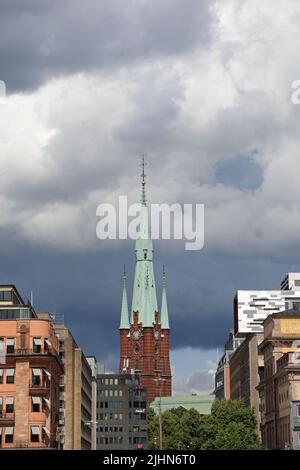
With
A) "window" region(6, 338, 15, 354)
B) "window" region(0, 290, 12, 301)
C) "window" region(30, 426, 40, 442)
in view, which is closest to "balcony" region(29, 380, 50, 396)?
"window" region(30, 426, 40, 442)

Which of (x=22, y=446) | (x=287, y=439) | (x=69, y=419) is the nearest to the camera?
(x=22, y=446)

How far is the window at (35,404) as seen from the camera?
122688mm

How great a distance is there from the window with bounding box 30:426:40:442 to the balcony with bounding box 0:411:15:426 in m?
2.68

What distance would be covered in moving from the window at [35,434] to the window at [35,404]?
205cm

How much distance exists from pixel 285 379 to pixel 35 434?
7158 centimetres

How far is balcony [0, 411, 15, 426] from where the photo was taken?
121250mm

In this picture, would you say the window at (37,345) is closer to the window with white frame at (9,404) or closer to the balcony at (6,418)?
the window with white frame at (9,404)

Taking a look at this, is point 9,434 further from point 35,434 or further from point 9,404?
point 9,404

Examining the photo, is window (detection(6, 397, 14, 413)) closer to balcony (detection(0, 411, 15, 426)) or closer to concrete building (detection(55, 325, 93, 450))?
balcony (detection(0, 411, 15, 426))
